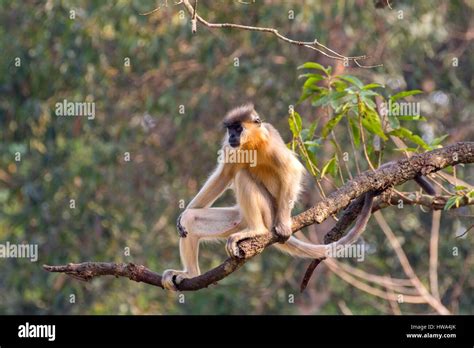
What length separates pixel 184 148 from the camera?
1522cm

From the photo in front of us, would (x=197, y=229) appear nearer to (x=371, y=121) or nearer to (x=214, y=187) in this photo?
(x=214, y=187)

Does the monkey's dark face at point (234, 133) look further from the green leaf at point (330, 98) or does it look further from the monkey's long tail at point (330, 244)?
the monkey's long tail at point (330, 244)

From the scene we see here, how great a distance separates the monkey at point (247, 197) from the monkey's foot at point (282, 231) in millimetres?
16

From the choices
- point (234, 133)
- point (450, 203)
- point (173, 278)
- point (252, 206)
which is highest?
point (234, 133)

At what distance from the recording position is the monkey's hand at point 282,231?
6.25 m

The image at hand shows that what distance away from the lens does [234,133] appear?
6988 millimetres

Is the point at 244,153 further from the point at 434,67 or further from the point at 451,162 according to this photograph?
the point at 434,67

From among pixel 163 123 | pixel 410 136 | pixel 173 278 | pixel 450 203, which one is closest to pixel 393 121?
pixel 410 136

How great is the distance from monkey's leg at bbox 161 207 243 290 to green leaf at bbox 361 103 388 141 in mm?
1273

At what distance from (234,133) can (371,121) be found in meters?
1.17

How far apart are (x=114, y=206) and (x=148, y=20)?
3.29 m

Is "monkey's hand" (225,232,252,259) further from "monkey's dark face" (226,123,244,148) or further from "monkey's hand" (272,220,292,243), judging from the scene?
"monkey's dark face" (226,123,244,148)

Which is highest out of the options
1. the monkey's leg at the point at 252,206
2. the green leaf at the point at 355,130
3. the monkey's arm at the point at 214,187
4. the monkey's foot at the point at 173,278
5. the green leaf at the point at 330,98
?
the green leaf at the point at 330,98

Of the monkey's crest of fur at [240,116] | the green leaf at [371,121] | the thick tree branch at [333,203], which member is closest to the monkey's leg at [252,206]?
the monkey's crest of fur at [240,116]
